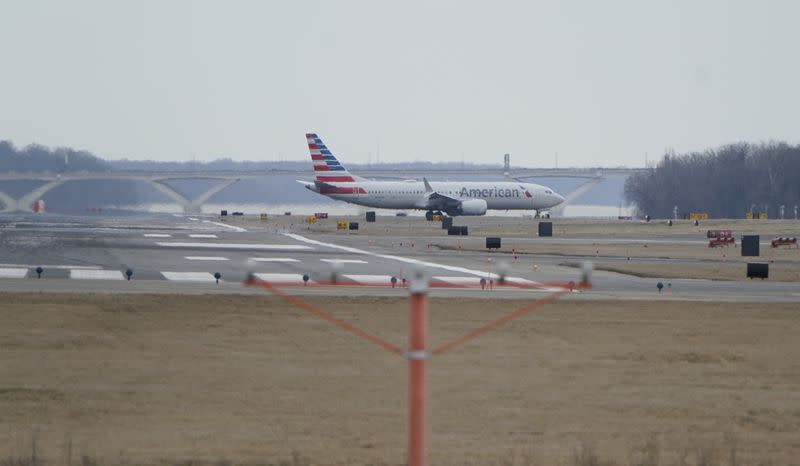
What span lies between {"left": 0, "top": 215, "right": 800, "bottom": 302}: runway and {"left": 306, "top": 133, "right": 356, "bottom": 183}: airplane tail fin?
53947 millimetres

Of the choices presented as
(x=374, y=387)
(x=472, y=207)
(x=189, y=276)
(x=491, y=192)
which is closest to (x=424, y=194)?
(x=491, y=192)

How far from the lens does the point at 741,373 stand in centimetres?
2273

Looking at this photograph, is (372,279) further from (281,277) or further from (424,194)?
(424,194)

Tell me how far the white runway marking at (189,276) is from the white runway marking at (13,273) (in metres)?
4.62

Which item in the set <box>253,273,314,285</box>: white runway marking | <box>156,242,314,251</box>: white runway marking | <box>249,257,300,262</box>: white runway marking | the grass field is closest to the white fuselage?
<box>156,242,314,251</box>: white runway marking

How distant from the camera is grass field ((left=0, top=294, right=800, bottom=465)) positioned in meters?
16.2

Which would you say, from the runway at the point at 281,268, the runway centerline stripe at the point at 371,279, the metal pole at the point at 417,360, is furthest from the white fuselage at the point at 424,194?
the metal pole at the point at 417,360

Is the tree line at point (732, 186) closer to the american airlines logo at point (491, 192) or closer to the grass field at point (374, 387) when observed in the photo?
the american airlines logo at point (491, 192)

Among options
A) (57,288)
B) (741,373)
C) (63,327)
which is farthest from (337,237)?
(741,373)

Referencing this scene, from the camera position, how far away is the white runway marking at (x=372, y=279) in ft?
135

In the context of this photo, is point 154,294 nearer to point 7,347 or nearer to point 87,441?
point 7,347

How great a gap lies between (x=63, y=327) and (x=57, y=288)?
920 cm

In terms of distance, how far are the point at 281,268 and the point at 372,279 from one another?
20.9 feet

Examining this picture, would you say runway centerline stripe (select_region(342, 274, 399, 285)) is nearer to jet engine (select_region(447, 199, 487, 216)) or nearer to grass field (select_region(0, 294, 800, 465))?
grass field (select_region(0, 294, 800, 465))
